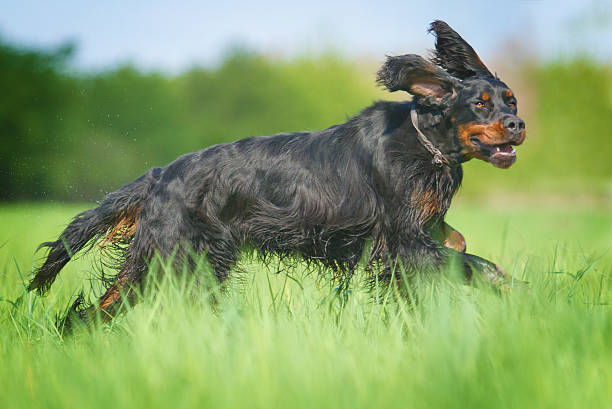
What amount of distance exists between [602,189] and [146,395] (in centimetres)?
3152

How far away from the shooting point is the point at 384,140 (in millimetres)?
3430

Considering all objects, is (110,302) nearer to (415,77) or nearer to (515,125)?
(415,77)

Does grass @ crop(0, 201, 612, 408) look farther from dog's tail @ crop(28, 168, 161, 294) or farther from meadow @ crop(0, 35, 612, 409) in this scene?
dog's tail @ crop(28, 168, 161, 294)

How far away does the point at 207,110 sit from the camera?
3612 centimetres

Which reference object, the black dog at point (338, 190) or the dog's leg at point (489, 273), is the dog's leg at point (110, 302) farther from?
the dog's leg at point (489, 273)

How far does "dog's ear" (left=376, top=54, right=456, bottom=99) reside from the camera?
3.34 m

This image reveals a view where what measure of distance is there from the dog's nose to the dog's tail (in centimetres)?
225

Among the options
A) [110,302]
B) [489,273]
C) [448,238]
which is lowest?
[489,273]

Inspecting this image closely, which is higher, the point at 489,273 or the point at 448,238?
the point at 448,238

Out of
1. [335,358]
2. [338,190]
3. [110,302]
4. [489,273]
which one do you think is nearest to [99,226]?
[110,302]

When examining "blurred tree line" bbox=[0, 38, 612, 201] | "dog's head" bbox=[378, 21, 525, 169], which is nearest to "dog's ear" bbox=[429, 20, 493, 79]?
"dog's head" bbox=[378, 21, 525, 169]

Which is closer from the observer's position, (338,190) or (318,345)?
(318,345)

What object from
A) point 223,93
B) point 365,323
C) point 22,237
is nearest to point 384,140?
point 365,323

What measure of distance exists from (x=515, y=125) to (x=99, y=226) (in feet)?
8.89
